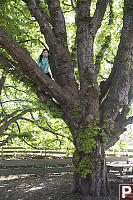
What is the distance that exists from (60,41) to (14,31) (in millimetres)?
1702

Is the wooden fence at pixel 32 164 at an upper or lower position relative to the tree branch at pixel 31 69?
lower

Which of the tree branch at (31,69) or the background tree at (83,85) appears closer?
the tree branch at (31,69)

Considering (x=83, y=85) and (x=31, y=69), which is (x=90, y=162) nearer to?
(x=83, y=85)

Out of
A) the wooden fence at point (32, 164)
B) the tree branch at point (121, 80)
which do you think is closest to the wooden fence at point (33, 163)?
the wooden fence at point (32, 164)

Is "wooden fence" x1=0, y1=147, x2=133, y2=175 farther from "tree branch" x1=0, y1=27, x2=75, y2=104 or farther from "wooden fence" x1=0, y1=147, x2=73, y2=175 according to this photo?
"tree branch" x1=0, y1=27, x2=75, y2=104

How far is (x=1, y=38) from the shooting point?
4781mm

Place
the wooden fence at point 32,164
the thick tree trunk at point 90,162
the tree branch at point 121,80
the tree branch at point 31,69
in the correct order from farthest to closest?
the wooden fence at point 32,164 → the tree branch at point 121,80 → the thick tree trunk at point 90,162 → the tree branch at point 31,69

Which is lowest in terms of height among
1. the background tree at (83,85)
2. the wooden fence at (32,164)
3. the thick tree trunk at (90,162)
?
the wooden fence at (32,164)

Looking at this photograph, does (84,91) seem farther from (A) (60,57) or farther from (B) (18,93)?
(B) (18,93)

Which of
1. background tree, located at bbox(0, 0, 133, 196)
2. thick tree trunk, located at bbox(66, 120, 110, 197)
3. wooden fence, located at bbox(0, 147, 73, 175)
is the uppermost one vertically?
background tree, located at bbox(0, 0, 133, 196)

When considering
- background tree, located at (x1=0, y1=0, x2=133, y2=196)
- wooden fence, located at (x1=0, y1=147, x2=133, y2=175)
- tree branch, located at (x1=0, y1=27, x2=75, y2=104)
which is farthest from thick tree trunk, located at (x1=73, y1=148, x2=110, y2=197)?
wooden fence, located at (x1=0, y1=147, x2=133, y2=175)

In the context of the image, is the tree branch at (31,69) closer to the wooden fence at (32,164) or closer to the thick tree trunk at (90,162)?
the thick tree trunk at (90,162)

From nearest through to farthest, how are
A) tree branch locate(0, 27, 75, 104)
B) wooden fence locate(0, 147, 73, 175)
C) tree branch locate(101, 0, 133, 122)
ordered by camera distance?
tree branch locate(0, 27, 75, 104) < tree branch locate(101, 0, 133, 122) < wooden fence locate(0, 147, 73, 175)

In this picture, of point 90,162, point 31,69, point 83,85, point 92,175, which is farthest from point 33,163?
point 31,69
